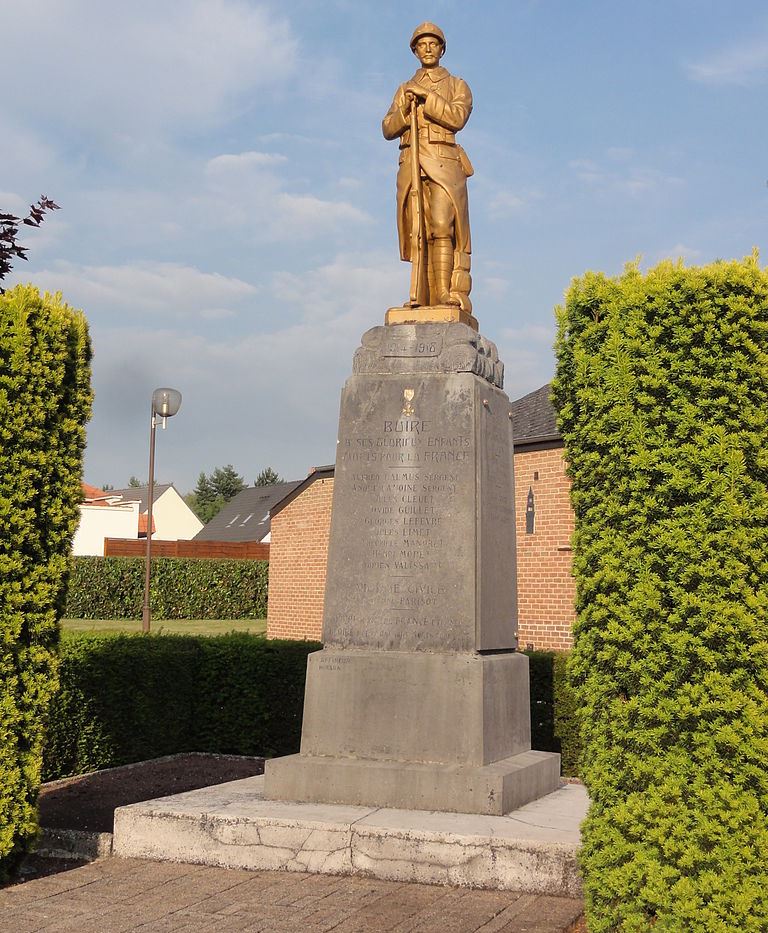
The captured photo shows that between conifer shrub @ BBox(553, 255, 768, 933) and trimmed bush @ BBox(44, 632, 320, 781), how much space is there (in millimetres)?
6487

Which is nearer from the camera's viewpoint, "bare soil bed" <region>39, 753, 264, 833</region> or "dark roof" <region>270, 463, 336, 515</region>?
"bare soil bed" <region>39, 753, 264, 833</region>

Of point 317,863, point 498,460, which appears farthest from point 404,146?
point 317,863

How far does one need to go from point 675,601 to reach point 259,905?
2.80 metres

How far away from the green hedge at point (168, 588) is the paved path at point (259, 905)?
32360 mm

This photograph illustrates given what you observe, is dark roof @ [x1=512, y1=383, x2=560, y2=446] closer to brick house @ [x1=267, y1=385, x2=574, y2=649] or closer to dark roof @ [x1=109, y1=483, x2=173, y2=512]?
brick house @ [x1=267, y1=385, x2=574, y2=649]

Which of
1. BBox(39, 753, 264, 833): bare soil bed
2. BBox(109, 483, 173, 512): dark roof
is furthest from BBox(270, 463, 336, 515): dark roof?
BBox(109, 483, 173, 512): dark roof

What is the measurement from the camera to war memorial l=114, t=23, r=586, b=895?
6.11 m

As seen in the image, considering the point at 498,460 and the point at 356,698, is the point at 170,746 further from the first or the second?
the point at 498,460

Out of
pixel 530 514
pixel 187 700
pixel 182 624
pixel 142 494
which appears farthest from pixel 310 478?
pixel 142 494

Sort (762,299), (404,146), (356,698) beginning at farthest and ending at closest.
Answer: (404,146)
(356,698)
(762,299)

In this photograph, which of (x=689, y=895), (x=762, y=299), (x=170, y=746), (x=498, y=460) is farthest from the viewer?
(x=170, y=746)

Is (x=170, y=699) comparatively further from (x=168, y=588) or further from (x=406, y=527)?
(x=168, y=588)

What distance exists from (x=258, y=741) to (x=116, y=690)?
169 cm

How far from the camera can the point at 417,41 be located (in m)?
8.23
